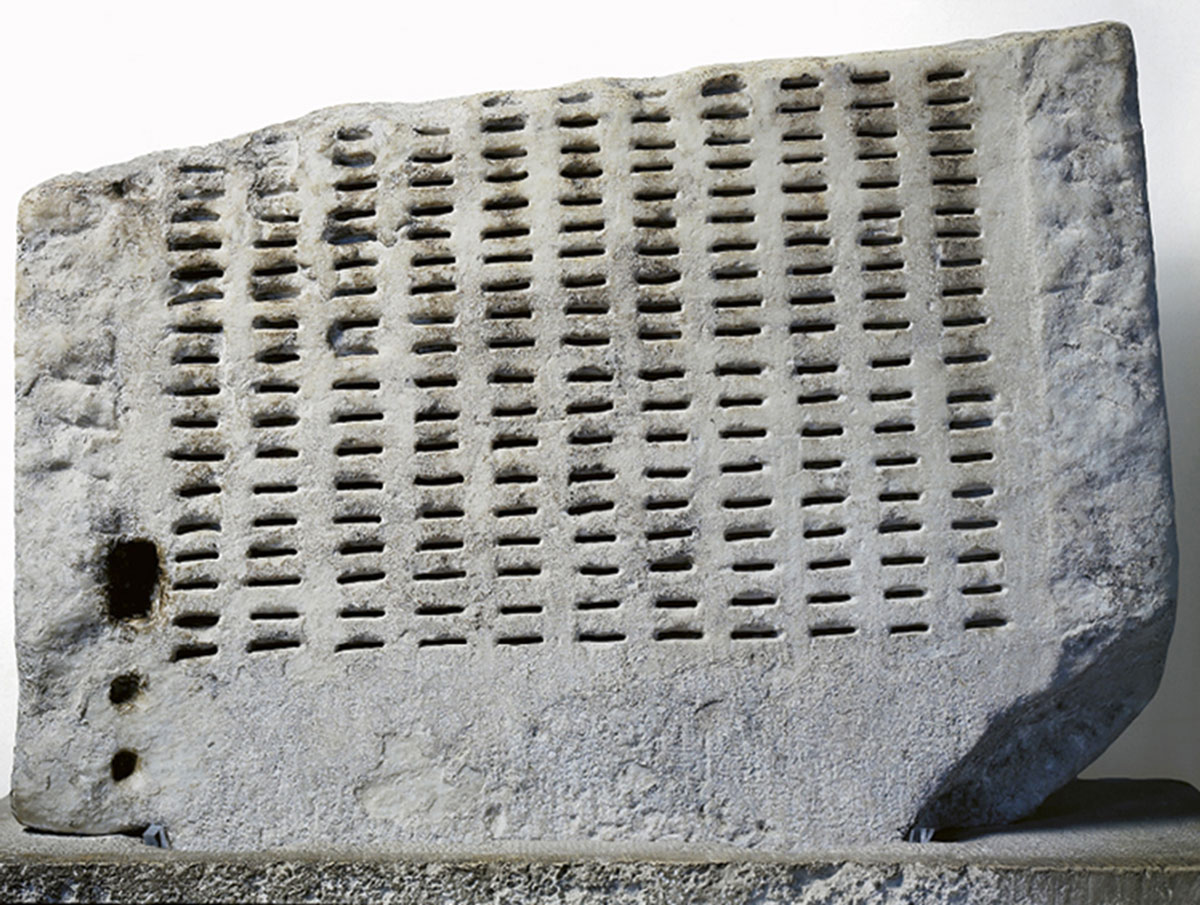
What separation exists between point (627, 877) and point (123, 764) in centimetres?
79

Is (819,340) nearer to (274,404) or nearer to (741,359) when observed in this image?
(741,359)

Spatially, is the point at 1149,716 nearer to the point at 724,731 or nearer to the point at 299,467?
the point at 724,731

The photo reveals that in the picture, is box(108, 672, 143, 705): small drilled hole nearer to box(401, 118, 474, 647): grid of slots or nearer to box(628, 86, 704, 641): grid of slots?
box(401, 118, 474, 647): grid of slots

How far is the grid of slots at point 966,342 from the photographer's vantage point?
6.11 ft

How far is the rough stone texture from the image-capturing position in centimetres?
186

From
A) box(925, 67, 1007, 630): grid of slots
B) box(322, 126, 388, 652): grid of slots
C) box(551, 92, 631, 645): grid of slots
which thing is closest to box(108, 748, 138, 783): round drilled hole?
box(322, 126, 388, 652): grid of slots

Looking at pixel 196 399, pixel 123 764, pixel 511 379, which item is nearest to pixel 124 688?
pixel 123 764

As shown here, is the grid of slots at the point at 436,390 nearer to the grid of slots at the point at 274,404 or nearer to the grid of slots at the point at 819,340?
the grid of slots at the point at 274,404

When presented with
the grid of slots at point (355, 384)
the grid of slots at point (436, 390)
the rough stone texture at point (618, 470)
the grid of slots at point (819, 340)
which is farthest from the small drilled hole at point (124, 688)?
the grid of slots at point (819, 340)

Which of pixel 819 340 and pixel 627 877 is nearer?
pixel 627 877

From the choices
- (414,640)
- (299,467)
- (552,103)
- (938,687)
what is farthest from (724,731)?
(552,103)

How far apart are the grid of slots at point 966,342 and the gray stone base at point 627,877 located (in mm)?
356

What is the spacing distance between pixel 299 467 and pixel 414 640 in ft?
1.05

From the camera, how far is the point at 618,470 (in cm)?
191
